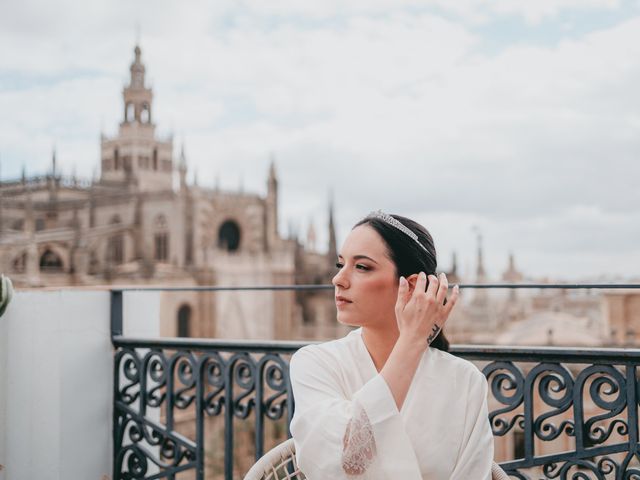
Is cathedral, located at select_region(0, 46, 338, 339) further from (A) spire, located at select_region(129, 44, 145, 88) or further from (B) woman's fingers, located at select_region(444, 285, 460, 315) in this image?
(B) woman's fingers, located at select_region(444, 285, 460, 315)

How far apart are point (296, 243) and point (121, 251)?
13.9m

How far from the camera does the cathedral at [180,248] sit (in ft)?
127

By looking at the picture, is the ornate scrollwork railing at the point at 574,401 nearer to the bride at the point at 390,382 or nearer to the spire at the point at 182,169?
the bride at the point at 390,382

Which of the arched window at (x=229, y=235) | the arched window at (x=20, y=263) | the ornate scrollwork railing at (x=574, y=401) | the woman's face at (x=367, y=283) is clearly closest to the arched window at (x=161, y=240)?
the arched window at (x=229, y=235)

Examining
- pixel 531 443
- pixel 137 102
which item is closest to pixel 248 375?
pixel 531 443

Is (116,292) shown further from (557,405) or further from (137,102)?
(137,102)

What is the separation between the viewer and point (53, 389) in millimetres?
3553

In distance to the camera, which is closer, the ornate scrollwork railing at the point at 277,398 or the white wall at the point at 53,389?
the ornate scrollwork railing at the point at 277,398

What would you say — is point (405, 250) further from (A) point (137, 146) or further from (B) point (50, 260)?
(A) point (137, 146)

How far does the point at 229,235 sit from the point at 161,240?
19.2ft

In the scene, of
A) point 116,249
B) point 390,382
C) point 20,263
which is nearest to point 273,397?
point 390,382

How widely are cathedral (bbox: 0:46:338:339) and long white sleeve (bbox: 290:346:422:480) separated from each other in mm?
35652

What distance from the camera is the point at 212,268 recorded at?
4344cm

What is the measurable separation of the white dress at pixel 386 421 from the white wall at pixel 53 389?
201 centimetres
